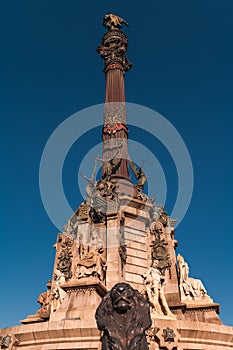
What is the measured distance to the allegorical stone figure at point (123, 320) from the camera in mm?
4570

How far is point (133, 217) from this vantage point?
1766cm

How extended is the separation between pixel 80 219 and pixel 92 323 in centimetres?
730

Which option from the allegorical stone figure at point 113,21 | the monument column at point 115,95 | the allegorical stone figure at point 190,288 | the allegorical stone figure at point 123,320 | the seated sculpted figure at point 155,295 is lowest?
the allegorical stone figure at point 123,320

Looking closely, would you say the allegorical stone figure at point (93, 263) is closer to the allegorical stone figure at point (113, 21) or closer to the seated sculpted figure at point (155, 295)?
the seated sculpted figure at point (155, 295)

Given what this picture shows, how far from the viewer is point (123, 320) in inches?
188

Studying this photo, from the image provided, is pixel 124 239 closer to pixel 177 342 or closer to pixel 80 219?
pixel 80 219

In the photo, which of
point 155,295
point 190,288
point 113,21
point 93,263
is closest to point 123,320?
point 155,295

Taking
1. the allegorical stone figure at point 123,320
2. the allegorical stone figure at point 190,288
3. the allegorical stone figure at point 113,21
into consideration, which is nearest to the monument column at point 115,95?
the allegorical stone figure at point 113,21

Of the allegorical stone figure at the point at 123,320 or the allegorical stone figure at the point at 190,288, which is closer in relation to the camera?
the allegorical stone figure at the point at 123,320

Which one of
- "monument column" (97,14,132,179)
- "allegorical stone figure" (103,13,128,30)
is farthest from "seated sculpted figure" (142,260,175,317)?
"allegorical stone figure" (103,13,128,30)

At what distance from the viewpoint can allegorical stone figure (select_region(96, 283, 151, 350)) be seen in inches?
180

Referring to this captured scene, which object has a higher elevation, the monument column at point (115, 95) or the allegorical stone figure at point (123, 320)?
the monument column at point (115, 95)

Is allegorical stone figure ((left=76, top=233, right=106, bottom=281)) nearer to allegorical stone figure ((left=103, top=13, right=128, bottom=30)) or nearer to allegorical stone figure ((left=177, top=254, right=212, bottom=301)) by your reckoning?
allegorical stone figure ((left=177, top=254, right=212, bottom=301))

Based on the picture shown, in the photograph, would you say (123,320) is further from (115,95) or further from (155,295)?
(115,95)
